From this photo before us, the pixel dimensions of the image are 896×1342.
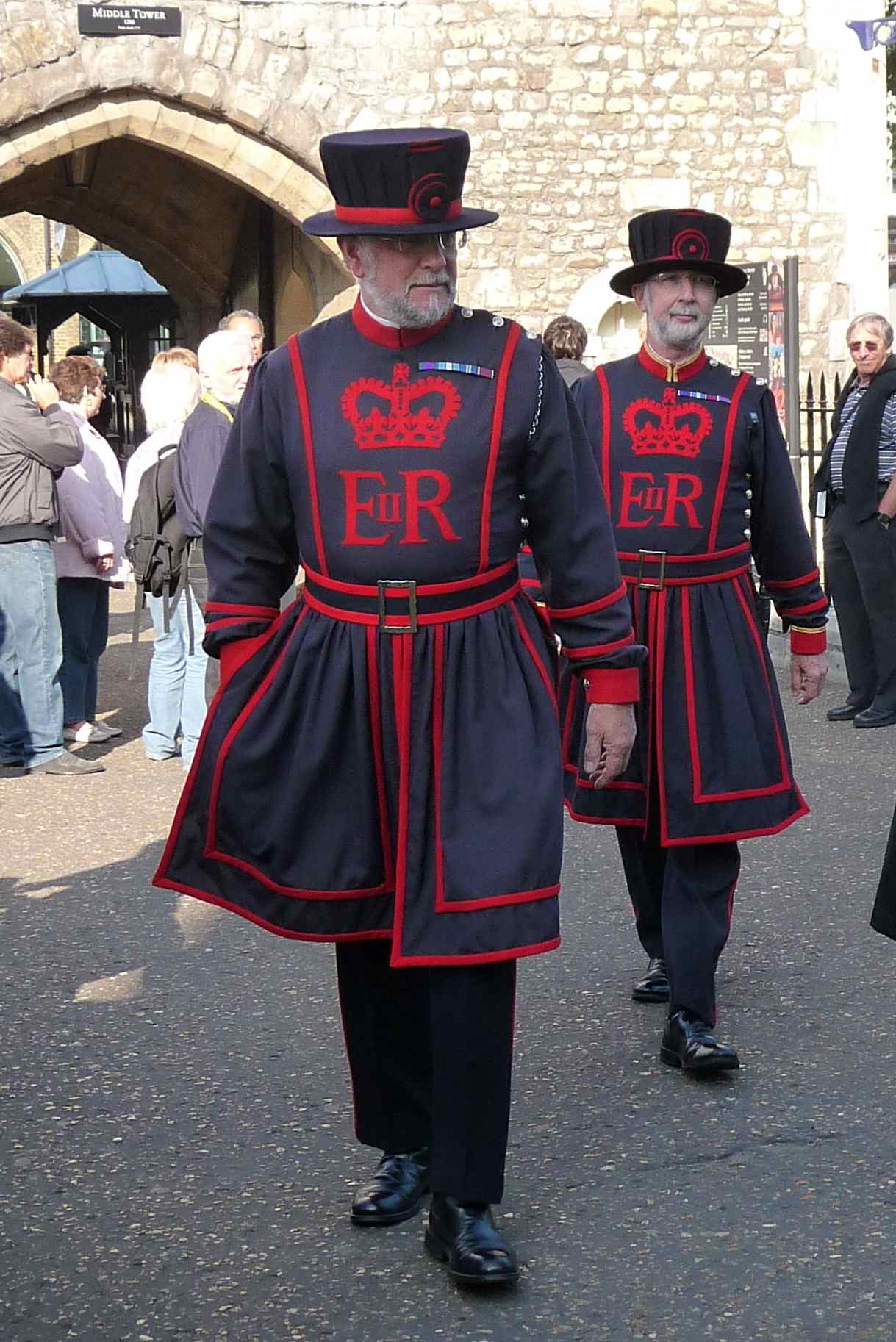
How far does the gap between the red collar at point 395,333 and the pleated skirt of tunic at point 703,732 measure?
127cm

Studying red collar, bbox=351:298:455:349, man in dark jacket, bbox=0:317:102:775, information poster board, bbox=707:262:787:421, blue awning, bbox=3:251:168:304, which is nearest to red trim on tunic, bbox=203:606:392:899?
red collar, bbox=351:298:455:349

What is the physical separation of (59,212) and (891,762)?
56.8ft

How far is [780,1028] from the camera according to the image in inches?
178

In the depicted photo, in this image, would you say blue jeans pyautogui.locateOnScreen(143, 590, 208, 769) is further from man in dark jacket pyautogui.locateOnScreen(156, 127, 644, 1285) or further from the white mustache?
the white mustache

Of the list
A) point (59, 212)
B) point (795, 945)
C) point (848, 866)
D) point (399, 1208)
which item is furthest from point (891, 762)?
point (59, 212)

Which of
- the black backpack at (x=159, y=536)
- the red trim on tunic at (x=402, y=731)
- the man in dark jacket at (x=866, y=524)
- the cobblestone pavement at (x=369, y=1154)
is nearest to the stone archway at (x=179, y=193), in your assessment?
the man in dark jacket at (x=866, y=524)

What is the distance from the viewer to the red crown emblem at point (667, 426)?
14.5 ft

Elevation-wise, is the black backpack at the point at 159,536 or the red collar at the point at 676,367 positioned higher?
the red collar at the point at 676,367

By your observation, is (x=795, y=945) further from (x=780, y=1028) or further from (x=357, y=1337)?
(x=357, y=1337)

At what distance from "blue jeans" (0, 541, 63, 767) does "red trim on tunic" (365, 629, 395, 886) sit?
196 inches

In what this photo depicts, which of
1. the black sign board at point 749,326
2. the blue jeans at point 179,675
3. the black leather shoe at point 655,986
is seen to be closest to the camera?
the black leather shoe at point 655,986

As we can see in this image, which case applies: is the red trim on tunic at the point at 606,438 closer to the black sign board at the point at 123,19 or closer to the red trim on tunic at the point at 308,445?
the red trim on tunic at the point at 308,445

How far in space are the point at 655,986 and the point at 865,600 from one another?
15.0ft

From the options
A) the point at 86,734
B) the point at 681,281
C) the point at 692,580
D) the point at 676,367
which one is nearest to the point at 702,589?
the point at 692,580
